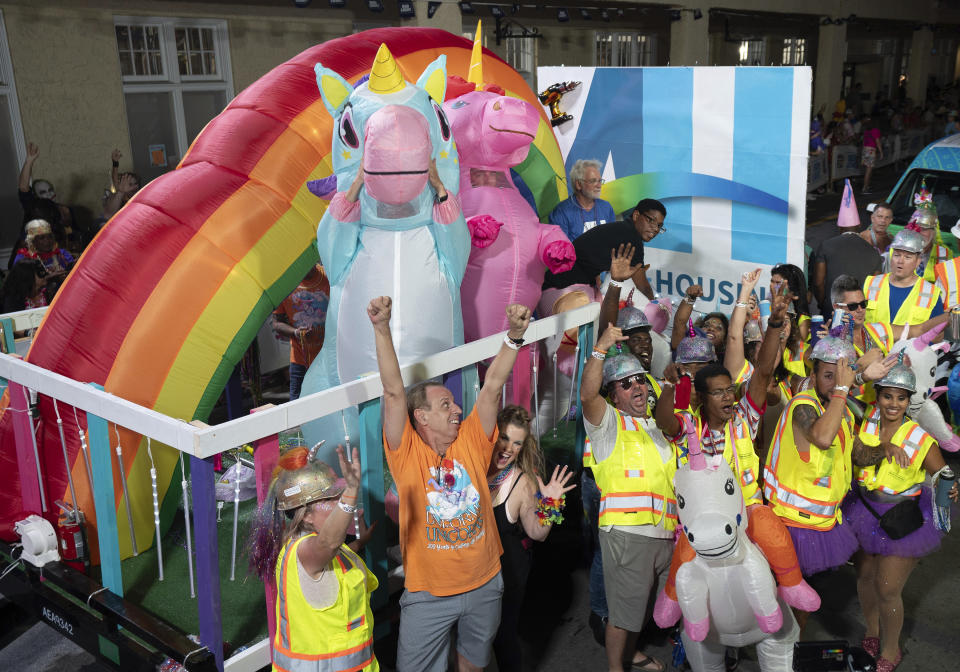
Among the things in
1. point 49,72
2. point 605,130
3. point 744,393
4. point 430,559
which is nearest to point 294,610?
point 430,559

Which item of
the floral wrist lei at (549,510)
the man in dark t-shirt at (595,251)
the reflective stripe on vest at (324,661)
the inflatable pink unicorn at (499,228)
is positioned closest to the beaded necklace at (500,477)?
the floral wrist lei at (549,510)

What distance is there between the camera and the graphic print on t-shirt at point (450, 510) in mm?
2963

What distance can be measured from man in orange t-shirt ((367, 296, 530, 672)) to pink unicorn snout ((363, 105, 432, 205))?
78cm

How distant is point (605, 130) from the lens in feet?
20.8

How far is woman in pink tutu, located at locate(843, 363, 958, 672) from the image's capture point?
366 centimetres

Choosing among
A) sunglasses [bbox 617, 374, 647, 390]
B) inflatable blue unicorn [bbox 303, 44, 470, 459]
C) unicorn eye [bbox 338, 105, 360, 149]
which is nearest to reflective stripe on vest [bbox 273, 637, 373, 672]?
inflatable blue unicorn [bbox 303, 44, 470, 459]

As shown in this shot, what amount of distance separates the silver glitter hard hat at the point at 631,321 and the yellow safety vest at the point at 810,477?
867 millimetres

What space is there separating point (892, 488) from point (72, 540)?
3.26 meters

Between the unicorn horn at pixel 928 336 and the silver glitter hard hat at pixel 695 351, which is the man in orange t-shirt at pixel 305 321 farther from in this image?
the unicorn horn at pixel 928 336

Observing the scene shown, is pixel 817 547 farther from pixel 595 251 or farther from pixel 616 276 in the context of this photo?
pixel 595 251

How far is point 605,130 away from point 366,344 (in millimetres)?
3315

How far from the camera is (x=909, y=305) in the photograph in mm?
5199

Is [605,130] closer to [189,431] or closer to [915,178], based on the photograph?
[915,178]

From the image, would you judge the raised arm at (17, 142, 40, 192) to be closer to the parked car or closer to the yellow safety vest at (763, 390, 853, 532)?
the yellow safety vest at (763, 390, 853, 532)
